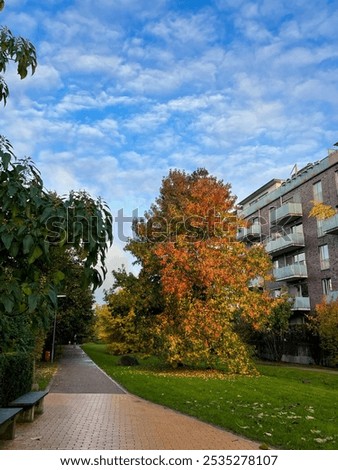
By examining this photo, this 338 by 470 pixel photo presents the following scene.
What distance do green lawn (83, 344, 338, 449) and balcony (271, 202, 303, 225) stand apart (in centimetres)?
1843

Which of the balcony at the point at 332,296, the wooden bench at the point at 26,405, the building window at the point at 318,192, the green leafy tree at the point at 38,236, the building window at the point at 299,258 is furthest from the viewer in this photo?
the building window at the point at 299,258

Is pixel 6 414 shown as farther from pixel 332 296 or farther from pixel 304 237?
pixel 304 237

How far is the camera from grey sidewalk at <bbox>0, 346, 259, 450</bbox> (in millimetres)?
6734

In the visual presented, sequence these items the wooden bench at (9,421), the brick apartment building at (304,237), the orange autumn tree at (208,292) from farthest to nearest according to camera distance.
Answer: the brick apartment building at (304,237), the orange autumn tree at (208,292), the wooden bench at (9,421)

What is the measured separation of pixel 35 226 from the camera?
8.53 feet

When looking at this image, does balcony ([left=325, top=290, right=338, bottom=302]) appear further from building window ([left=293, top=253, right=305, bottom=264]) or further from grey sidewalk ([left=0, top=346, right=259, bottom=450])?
grey sidewalk ([left=0, top=346, right=259, bottom=450])

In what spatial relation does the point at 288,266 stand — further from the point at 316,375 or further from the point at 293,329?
the point at 316,375

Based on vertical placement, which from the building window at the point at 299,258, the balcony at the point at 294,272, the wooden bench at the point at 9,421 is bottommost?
the wooden bench at the point at 9,421

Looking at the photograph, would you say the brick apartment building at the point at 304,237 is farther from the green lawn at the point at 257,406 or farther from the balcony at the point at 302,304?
the green lawn at the point at 257,406

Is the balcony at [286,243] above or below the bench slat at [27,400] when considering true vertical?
above

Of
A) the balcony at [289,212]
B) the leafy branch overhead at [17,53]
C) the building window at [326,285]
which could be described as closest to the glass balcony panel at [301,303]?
the building window at [326,285]

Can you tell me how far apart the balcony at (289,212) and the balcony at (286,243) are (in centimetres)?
160

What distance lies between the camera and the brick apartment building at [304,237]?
3052 centimetres

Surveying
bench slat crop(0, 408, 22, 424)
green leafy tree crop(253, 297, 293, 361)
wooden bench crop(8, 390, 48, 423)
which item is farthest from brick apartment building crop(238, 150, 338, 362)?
bench slat crop(0, 408, 22, 424)
